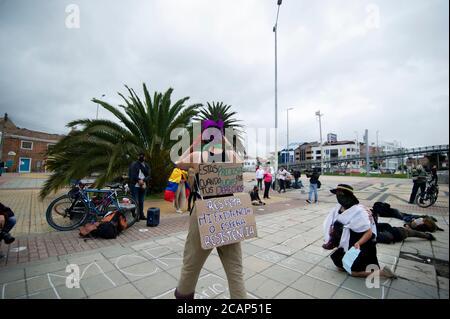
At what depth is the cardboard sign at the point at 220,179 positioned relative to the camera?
6.12 ft

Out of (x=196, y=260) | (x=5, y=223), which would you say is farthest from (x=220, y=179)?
Result: (x=5, y=223)

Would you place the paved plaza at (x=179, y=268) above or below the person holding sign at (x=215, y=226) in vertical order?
below

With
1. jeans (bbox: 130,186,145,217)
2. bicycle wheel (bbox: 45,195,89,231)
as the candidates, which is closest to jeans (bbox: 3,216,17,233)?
bicycle wheel (bbox: 45,195,89,231)

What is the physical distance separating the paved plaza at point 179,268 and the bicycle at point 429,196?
15.8 feet

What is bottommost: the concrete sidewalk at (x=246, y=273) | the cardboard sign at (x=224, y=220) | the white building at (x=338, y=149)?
the concrete sidewalk at (x=246, y=273)

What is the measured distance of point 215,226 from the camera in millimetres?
1812

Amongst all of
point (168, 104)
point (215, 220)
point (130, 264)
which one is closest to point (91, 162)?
point (168, 104)

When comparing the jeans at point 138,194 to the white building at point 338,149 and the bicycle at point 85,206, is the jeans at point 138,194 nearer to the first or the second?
the bicycle at point 85,206

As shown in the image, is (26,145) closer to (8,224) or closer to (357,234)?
(8,224)

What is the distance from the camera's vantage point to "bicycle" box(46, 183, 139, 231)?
4.89 meters

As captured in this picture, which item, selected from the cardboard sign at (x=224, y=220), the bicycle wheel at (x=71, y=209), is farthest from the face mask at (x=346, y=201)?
the bicycle wheel at (x=71, y=209)

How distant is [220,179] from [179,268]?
5.96 feet
